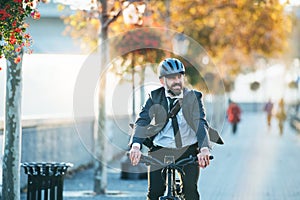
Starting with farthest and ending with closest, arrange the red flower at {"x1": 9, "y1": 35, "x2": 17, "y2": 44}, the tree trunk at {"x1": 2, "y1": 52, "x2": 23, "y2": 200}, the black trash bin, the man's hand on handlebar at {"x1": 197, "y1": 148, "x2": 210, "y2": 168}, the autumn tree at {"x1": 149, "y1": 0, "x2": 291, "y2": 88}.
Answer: the autumn tree at {"x1": 149, "y1": 0, "x2": 291, "y2": 88}
the tree trunk at {"x1": 2, "y1": 52, "x2": 23, "y2": 200}
the black trash bin
the red flower at {"x1": 9, "y1": 35, "x2": 17, "y2": 44}
the man's hand on handlebar at {"x1": 197, "y1": 148, "x2": 210, "y2": 168}

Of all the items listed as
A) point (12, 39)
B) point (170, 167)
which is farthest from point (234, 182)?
point (170, 167)

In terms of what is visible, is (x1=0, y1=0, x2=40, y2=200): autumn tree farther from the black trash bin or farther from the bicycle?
the bicycle

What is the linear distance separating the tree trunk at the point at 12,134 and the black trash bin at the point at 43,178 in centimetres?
136

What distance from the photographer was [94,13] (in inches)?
703

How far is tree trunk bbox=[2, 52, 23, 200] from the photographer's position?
10906mm

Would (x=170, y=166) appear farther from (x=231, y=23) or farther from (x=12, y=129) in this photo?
(x=231, y=23)

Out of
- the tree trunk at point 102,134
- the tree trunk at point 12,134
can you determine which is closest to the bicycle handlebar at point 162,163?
the tree trunk at point 12,134

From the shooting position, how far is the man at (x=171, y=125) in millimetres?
7434

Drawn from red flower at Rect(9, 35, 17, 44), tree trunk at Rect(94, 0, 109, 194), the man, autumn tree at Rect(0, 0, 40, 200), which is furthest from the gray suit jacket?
tree trunk at Rect(94, 0, 109, 194)

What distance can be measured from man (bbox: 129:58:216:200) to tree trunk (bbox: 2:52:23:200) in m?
3.62

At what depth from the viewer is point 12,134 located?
432 inches

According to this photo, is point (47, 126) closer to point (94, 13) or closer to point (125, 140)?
point (94, 13)

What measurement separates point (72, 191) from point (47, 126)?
260cm

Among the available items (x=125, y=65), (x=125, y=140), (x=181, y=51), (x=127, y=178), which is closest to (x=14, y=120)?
(x=127, y=178)
